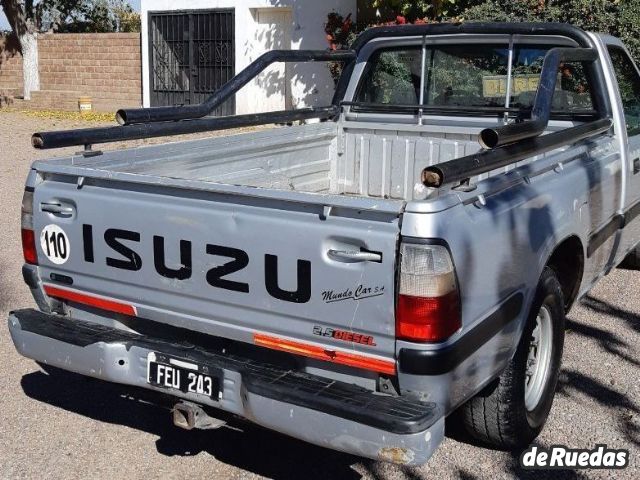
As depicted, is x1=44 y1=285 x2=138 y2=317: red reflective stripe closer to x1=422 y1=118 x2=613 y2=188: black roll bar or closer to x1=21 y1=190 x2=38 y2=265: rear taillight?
x1=21 y1=190 x2=38 y2=265: rear taillight

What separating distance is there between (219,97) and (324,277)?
7.28ft

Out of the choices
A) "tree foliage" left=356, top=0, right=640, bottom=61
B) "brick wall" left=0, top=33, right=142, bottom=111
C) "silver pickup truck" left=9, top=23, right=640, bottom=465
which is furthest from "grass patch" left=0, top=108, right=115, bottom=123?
"silver pickup truck" left=9, top=23, right=640, bottom=465

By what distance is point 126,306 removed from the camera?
3684mm

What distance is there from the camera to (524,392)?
12.4ft

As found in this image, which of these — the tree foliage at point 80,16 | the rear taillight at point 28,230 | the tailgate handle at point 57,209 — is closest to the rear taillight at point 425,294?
the tailgate handle at point 57,209

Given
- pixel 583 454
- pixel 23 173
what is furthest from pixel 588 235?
pixel 23 173

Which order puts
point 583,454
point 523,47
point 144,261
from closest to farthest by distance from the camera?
point 144,261 → point 583,454 → point 523,47

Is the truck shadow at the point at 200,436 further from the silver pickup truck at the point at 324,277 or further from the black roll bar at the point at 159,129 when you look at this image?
the black roll bar at the point at 159,129

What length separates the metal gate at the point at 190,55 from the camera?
1675 cm

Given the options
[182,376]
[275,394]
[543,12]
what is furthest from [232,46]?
[275,394]

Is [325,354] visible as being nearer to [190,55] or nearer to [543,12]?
[543,12]

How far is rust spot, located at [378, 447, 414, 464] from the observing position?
2.89 m

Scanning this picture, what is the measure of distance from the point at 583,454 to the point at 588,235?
1137 millimetres

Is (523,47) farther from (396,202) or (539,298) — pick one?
(396,202)
